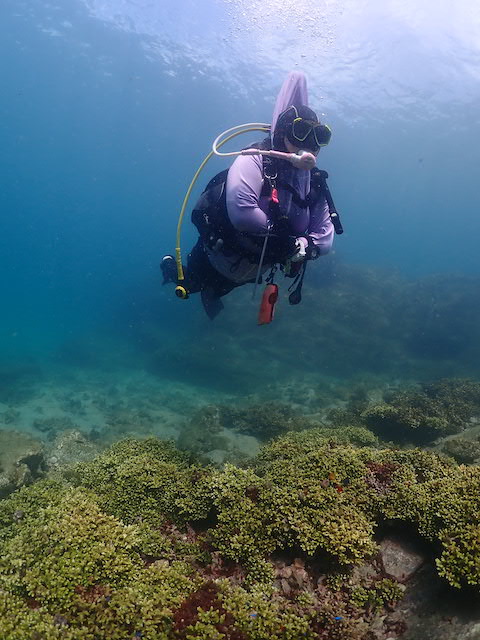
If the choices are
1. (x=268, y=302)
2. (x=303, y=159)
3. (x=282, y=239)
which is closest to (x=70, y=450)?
(x=268, y=302)

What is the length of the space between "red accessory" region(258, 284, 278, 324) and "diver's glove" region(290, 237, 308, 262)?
0.53 metres

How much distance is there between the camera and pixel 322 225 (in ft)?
20.2

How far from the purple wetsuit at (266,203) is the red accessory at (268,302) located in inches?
31.0

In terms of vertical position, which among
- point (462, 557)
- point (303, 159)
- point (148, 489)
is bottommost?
point (148, 489)

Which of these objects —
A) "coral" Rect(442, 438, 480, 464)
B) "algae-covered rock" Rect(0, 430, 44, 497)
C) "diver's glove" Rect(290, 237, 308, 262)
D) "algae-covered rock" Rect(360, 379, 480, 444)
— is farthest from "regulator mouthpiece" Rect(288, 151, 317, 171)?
"algae-covered rock" Rect(0, 430, 44, 497)

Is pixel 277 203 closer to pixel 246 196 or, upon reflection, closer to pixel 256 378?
pixel 246 196

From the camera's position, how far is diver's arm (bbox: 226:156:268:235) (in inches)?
209

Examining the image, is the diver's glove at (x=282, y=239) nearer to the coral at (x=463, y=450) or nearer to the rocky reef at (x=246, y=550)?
the rocky reef at (x=246, y=550)

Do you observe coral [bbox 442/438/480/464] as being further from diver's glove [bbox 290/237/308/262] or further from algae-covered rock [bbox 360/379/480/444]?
diver's glove [bbox 290/237/308/262]

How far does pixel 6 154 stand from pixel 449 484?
5367 inches

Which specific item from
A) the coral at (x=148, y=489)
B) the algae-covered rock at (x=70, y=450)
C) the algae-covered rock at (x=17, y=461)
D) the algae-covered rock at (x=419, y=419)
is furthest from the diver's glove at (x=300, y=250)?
the algae-covered rock at (x=70, y=450)

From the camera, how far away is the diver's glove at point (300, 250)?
5.40 m

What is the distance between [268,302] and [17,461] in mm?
9375

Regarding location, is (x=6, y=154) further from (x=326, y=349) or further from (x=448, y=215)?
(x=448, y=215)
